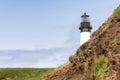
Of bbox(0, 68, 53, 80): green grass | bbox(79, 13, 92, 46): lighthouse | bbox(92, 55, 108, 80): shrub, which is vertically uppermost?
bbox(79, 13, 92, 46): lighthouse

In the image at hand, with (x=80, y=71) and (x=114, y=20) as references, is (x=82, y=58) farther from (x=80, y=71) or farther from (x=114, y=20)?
(x=114, y=20)

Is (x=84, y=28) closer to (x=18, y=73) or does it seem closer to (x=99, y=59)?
(x=18, y=73)

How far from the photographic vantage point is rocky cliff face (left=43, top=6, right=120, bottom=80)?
1538 centimetres

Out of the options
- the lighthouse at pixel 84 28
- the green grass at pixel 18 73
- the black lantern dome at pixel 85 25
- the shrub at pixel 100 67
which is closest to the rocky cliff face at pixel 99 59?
the shrub at pixel 100 67

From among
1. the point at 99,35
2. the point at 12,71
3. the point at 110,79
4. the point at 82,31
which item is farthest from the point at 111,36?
the point at 82,31

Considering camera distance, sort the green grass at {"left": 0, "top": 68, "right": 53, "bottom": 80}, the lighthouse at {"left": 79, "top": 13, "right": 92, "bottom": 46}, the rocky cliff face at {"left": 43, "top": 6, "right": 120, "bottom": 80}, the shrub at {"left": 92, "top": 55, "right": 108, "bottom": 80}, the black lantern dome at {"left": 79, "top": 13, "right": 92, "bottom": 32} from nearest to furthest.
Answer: the rocky cliff face at {"left": 43, "top": 6, "right": 120, "bottom": 80}, the shrub at {"left": 92, "top": 55, "right": 108, "bottom": 80}, the green grass at {"left": 0, "top": 68, "right": 53, "bottom": 80}, the lighthouse at {"left": 79, "top": 13, "right": 92, "bottom": 46}, the black lantern dome at {"left": 79, "top": 13, "right": 92, "bottom": 32}

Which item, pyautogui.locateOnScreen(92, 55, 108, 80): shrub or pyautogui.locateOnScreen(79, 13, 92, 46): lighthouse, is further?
pyautogui.locateOnScreen(79, 13, 92, 46): lighthouse

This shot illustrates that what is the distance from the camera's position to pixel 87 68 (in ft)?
57.3

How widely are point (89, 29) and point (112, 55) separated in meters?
45.6

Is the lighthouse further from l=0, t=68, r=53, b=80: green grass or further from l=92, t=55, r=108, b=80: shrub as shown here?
l=92, t=55, r=108, b=80: shrub

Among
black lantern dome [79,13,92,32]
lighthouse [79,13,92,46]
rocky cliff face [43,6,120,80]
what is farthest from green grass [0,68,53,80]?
rocky cliff face [43,6,120,80]

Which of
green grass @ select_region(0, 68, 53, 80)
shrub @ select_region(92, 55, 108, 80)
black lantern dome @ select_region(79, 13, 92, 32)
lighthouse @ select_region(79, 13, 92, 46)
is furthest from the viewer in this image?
black lantern dome @ select_region(79, 13, 92, 32)

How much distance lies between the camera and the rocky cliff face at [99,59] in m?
15.4

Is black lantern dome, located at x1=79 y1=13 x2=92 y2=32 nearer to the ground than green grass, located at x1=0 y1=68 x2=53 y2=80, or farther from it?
farther from it
